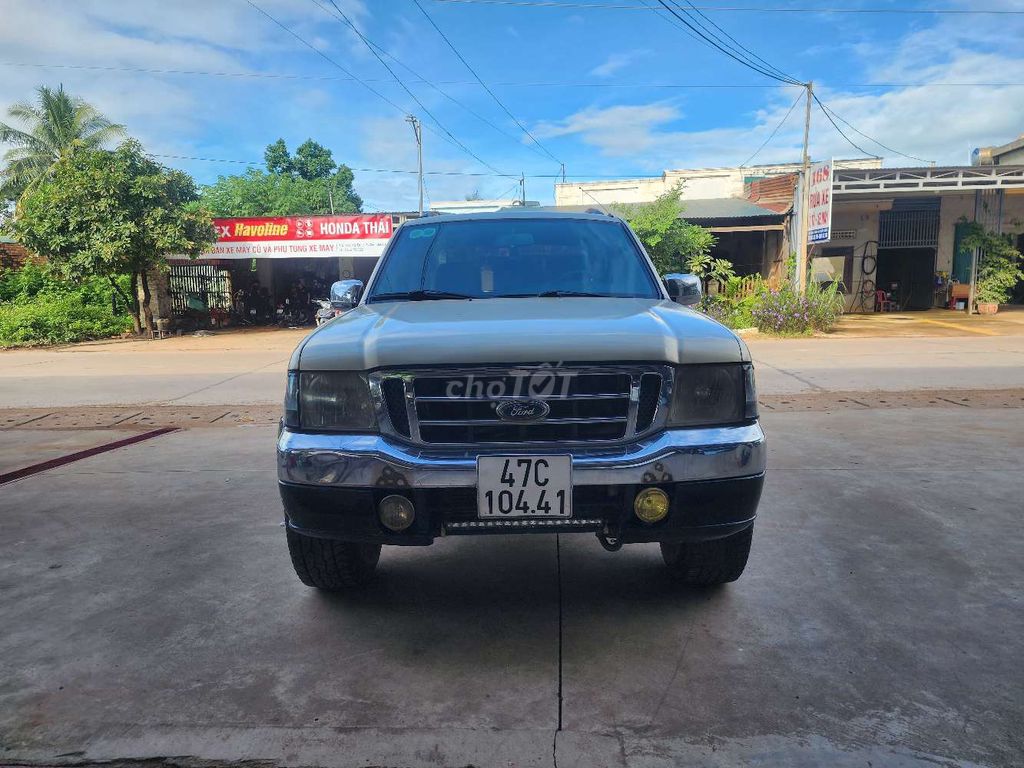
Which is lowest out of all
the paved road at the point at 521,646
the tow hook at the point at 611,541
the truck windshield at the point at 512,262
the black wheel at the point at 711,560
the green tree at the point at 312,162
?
the paved road at the point at 521,646

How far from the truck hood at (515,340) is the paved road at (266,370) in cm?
646

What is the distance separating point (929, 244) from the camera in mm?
23656

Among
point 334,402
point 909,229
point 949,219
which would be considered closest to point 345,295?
point 334,402

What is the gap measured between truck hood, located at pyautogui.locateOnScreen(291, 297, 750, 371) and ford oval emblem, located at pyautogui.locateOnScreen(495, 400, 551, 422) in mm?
149

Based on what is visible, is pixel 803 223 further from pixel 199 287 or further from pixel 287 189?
pixel 287 189

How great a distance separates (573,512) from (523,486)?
197mm

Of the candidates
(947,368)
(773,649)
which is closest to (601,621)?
(773,649)

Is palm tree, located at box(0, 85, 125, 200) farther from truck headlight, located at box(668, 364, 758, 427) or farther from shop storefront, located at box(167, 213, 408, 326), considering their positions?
truck headlight, located at box(668, 364, 758, 427)

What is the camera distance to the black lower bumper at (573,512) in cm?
255

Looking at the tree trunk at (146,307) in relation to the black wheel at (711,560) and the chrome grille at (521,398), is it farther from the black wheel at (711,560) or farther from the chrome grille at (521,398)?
the black wheel at (711,560)

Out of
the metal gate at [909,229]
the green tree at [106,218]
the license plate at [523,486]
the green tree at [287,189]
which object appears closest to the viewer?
the license plate at [523,486]

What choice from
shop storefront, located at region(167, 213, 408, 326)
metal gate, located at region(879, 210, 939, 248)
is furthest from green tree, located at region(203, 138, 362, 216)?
metal gate, located at region(879, 210, 939, 248)

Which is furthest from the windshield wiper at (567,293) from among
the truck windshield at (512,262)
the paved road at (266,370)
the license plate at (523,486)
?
the paved road at (266,370)

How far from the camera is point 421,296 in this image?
3.55 meters
